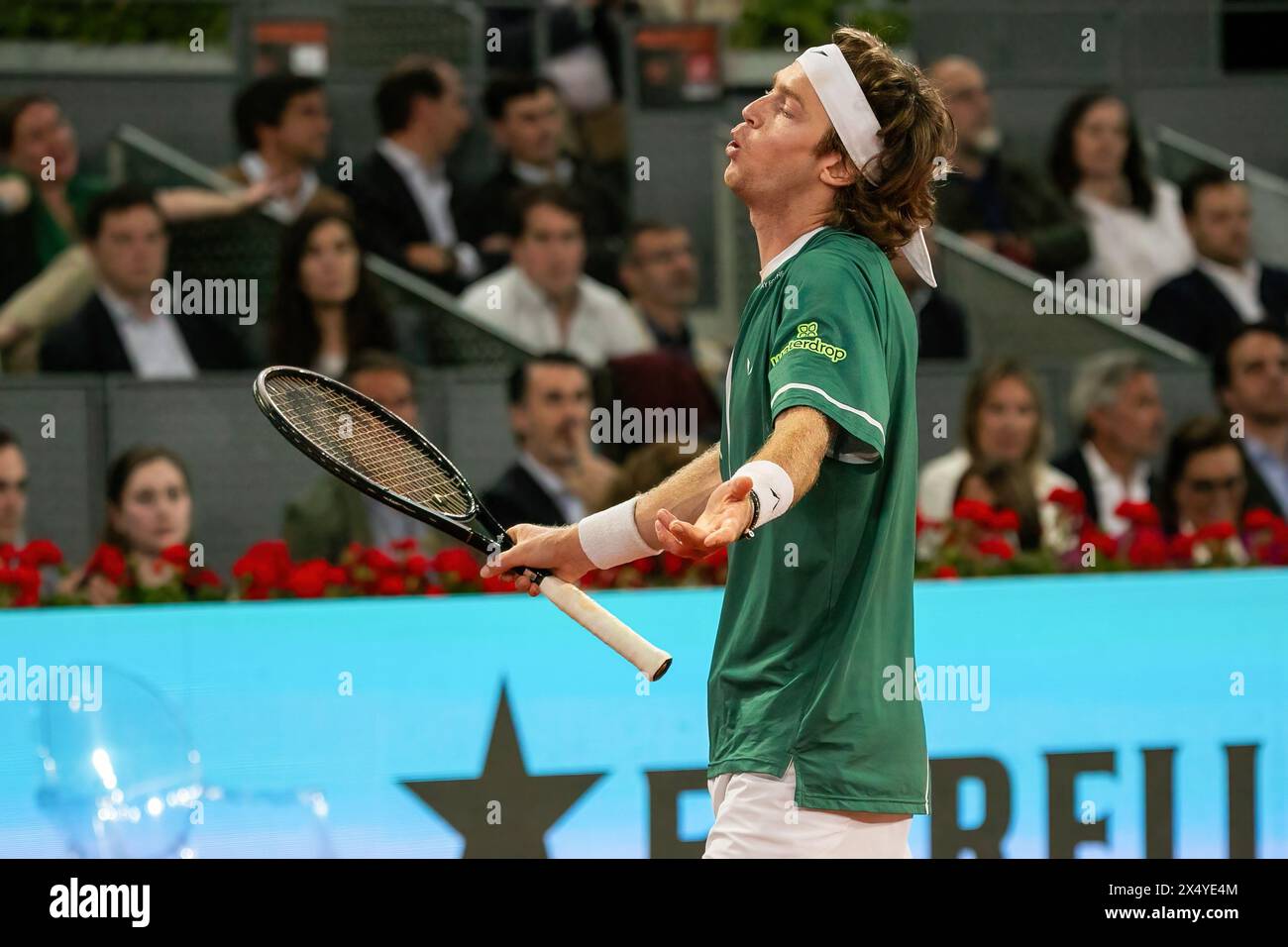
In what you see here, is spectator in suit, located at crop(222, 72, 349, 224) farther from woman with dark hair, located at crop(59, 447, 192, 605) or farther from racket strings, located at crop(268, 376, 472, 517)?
racket strings, located at crop(268, 376, 472, 517)

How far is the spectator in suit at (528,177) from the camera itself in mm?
7453

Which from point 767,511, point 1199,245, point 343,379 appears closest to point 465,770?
point 343,379

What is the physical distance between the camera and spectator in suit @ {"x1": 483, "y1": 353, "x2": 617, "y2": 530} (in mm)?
6145

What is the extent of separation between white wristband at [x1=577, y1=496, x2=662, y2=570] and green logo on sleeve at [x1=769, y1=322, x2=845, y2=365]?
21.0 inches

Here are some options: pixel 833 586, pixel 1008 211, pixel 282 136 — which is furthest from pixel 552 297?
pixel 833 586

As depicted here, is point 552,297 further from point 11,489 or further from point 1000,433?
point 11,489

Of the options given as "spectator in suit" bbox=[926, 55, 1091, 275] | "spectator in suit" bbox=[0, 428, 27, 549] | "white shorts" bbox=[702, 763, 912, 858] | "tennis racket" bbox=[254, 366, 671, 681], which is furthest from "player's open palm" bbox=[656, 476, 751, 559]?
"spectator in suit" bbox=[926, 55, 1091, 275]

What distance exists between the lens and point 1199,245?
7.89 metres

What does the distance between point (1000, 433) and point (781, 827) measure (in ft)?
12.8

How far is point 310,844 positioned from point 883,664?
2.43 metres

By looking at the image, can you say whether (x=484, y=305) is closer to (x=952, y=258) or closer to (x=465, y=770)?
(x=952, y=258)

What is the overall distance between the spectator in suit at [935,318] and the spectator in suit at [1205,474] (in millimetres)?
1008

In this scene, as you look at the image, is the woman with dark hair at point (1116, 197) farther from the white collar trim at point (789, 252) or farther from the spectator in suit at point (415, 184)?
the white collar trim at point (789, 252)
